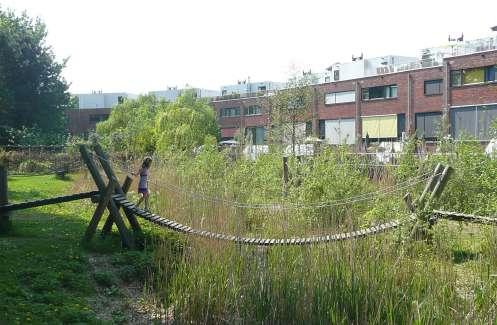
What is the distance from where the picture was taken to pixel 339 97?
145 ft

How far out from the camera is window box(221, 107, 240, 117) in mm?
55969

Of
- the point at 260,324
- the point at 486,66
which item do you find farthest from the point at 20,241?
the point at 486,66

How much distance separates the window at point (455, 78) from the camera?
34.5m

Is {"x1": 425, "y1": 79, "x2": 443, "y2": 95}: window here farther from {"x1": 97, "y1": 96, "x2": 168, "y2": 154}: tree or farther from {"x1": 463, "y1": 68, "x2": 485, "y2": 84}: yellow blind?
{"x1": 97, "y1": 96, "x2": 168, "y2": 154}: tree

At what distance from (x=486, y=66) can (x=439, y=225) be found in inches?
1108

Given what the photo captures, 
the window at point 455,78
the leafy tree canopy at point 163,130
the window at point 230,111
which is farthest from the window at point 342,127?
the window at point 230,111

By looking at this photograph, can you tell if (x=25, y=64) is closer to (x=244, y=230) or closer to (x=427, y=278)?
(x=244, y=230)

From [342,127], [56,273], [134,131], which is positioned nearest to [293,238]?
[56,273]

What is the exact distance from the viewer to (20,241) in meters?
8.34

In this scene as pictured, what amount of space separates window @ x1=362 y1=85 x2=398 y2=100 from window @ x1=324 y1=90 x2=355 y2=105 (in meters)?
1.27

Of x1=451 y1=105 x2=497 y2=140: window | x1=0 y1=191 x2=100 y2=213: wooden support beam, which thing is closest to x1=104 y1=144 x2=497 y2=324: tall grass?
x1=0 y1=191 x2=100 y2=213: wooden support beam

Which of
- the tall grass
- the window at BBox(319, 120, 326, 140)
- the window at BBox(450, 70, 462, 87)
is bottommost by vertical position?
the tall grass

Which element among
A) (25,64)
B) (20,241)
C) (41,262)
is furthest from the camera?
(25,64)

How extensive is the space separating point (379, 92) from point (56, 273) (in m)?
36.4
